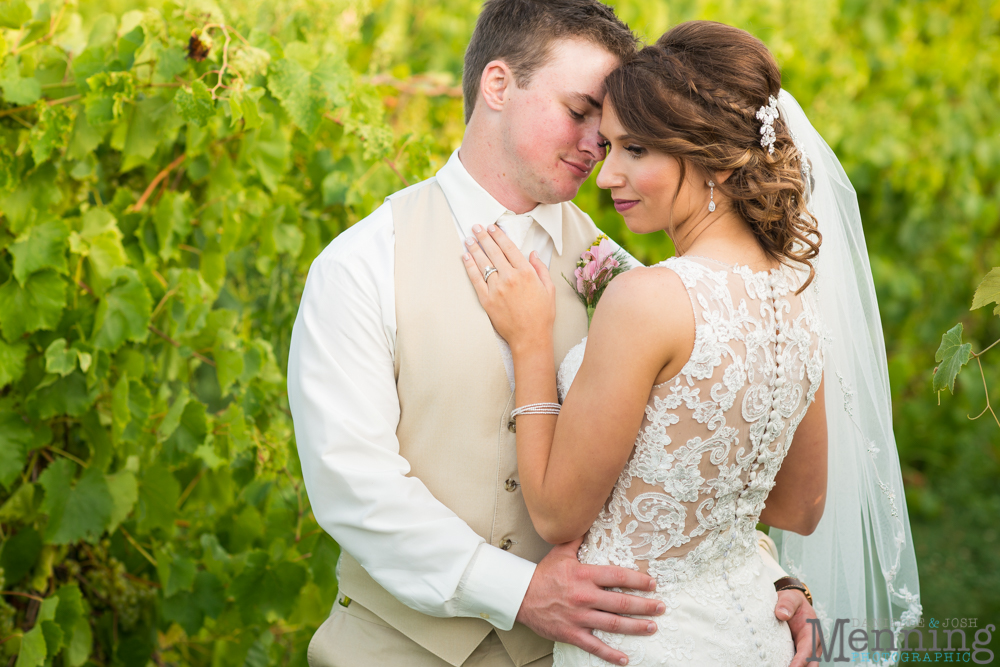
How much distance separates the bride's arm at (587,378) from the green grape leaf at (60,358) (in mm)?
1117

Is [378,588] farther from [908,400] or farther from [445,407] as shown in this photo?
[908,400]

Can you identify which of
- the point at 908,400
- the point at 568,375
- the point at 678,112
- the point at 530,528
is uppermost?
the point at 678,112

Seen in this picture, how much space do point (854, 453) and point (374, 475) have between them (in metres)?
1.19

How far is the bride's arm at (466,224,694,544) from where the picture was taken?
5.24ft

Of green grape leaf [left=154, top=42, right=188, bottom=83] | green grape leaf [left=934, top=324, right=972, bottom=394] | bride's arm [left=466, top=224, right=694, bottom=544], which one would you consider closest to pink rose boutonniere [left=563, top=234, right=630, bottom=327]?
bride's arm [left=466, top=224, right=694, bottom=544]

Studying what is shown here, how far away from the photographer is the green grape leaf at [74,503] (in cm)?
227

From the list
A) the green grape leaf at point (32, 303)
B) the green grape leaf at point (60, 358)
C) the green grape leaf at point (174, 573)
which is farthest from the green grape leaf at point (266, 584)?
the green grape leaf at point (32, 303)

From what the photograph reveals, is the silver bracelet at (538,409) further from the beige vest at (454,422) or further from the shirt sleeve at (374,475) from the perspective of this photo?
the shirt sleeve at (374,475)

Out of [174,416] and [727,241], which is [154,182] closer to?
[174,416]

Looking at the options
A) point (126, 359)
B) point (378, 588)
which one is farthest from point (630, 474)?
point (126, 359)

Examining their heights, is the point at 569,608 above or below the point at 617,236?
below

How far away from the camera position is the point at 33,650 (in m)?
2.07

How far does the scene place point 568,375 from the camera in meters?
1.85

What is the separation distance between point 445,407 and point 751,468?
667 millimetres
